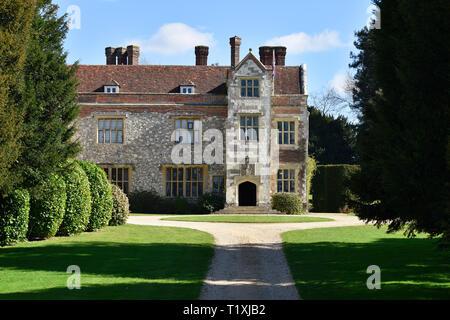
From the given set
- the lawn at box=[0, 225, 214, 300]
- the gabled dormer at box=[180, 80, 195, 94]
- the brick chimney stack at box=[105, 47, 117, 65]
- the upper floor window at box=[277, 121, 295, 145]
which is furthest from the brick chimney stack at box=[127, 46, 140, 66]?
the lawn at box=[0, 225, 214, 300]

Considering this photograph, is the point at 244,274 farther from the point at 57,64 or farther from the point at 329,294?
the point at 57,64

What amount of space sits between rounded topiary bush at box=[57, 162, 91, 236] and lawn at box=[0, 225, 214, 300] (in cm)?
42

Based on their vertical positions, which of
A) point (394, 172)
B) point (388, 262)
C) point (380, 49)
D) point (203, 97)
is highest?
point (203, 97)

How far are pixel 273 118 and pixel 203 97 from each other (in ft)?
13.0

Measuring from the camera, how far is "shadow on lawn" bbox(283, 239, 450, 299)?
26.5ft

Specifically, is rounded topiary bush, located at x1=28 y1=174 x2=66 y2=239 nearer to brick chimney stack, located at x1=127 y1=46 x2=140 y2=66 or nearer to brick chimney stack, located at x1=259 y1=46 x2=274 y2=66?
brick chimney stack, located at x1=127 y1=46 x2=140 y2=66

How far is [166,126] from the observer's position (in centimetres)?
2900

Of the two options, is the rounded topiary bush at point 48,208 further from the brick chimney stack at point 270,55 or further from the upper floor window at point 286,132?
the brick chimney stack at point 270,55

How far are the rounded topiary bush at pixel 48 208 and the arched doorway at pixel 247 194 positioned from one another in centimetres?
1516

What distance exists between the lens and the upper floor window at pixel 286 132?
29.0m

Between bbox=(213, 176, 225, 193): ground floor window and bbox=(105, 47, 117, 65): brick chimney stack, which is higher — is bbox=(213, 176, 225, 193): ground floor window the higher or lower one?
the lower one

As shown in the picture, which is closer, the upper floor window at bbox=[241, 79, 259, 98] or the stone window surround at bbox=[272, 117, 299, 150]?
the upper floor window at bbox=[241, 79, 259, 98]

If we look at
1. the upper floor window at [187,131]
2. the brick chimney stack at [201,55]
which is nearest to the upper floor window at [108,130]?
the upper floor window at [187,131]

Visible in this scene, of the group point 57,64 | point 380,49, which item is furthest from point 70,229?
→ point 380,49
